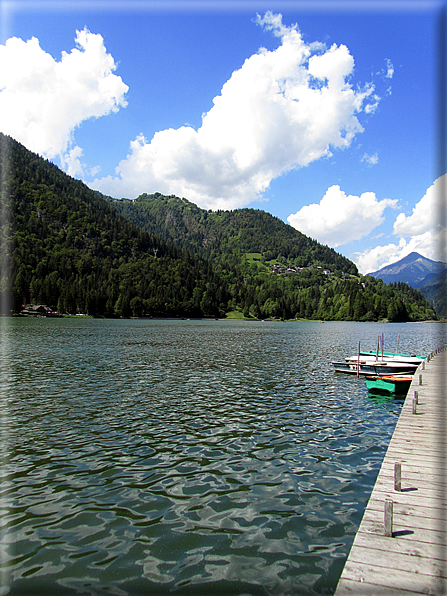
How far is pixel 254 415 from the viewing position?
2377 cm

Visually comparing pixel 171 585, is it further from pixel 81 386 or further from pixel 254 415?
pixel 81 386

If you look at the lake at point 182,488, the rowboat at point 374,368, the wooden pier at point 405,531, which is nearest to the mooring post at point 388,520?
the wooden pier at point 405,531

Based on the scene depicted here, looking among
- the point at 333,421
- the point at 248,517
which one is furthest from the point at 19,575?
the point at 333,421

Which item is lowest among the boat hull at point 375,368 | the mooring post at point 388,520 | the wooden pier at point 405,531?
the boat hull at point 375,368

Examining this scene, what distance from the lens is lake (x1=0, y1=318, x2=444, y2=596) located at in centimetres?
941

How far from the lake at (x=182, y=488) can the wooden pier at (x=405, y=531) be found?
1557mm

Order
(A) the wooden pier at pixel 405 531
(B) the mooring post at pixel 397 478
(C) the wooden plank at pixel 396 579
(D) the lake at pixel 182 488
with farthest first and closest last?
(B) the mooring post at pixel 397 478
(D) the lake at pixel 182 488
(A) the wooden pier at pixel 405 531
(C) the wooden plank at pixel 396 579

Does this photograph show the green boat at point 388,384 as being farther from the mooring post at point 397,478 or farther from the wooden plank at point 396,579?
the wooden plank at point 396,579

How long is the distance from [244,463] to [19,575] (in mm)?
9310

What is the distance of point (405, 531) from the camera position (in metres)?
9.05

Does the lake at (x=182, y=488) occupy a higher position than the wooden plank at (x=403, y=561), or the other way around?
the wooden plank at (x=403, y=561)

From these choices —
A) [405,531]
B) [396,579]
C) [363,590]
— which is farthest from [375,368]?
[363,590]

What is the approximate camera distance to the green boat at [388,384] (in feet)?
110

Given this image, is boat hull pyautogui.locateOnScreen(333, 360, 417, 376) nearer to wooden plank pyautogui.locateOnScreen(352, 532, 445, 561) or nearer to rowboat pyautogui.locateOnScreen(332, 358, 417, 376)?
rowboat pyautogui.locateOnScreen(332, 358, 417, 376)
